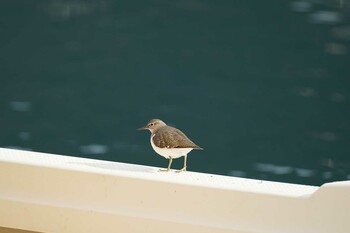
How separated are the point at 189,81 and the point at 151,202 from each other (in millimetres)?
6280

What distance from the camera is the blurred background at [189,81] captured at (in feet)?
27.0

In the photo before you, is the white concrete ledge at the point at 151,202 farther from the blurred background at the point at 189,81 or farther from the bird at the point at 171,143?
the blurred background at the point at 189,81

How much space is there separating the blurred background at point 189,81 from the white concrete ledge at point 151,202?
484 centimetres

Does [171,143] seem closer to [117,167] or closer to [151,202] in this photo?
[117,167]

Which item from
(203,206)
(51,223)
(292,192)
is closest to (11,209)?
(51,223)

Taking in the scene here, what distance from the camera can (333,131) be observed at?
27.7 feet

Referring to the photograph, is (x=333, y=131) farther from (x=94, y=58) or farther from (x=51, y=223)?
(x=51, y=223)

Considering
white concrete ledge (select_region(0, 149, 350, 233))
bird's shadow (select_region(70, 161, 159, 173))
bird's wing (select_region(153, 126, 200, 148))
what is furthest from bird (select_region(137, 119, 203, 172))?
white concrete ledge (select_region(0, 149, 350, 233))

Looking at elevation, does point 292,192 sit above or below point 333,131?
below

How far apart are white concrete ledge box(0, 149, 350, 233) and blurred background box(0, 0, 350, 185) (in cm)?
484

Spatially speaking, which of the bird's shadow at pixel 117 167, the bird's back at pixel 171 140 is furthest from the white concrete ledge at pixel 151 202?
the bird's back at pixel 171 140

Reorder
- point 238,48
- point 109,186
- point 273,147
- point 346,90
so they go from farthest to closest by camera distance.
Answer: point 238,48 → point 346,90 → point 273,147 → point 109,186

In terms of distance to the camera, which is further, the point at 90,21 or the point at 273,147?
the point at 90,21

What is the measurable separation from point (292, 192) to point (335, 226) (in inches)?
7.7
